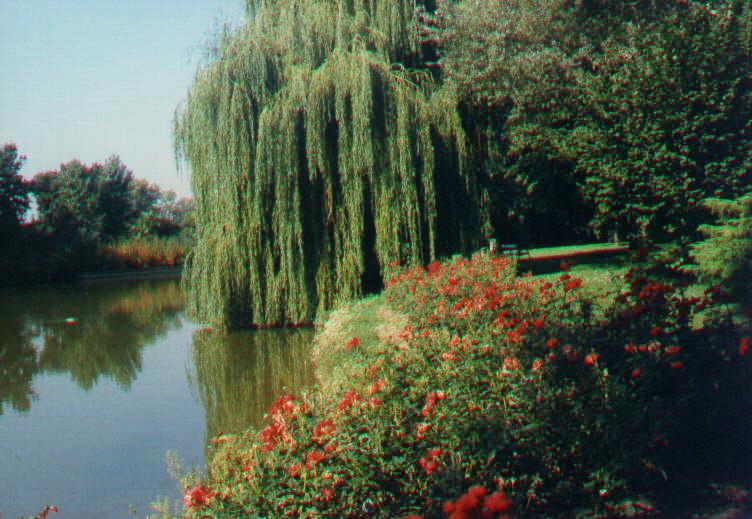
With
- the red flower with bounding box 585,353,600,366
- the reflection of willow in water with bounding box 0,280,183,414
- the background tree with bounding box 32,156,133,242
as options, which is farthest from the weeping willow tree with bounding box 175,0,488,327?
the background tree with bounding box 32,156,133,242

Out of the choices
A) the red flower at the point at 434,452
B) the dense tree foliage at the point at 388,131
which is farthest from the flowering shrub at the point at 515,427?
the dense tree foliage at the point at 388,131

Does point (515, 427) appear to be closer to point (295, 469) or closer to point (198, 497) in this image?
point (295, 469)

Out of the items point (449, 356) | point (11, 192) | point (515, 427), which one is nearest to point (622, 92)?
point (449, 356)

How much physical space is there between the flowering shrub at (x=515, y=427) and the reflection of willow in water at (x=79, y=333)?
24.0 feet

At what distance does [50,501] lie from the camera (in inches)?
225

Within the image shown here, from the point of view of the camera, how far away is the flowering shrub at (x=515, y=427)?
2.90 metres

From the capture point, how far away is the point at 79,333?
623 inches

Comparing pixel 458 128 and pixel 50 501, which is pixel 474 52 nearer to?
pixel 458 128

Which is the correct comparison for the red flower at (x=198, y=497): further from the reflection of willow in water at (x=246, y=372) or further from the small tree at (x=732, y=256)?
the small tree at (x=732, y=256)

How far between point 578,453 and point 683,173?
26.9 ft

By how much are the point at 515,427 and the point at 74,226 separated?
4726 cm

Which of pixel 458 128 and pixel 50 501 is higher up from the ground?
pixel 458 128

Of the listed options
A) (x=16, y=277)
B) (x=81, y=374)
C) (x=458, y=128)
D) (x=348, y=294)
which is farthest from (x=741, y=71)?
(x=16, y=277)

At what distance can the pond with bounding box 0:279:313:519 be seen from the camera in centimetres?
600
